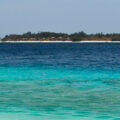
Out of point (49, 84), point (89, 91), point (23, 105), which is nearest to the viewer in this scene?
point (23, 105)

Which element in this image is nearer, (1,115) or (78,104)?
(1,115)

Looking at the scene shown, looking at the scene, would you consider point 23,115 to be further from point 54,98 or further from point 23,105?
point 54,98

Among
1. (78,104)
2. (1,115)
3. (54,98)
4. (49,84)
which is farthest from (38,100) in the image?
(49,84)

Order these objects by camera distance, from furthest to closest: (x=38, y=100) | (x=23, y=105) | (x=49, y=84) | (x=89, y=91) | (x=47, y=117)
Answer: (x=49, y=84), (x=89, y=91), (x=38, y=100), (x=23, y=105), (x=47, y=117)

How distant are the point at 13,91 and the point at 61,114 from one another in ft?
18.0

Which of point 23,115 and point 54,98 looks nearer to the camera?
point 23,115

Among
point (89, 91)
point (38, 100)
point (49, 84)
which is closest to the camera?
point (38, 100)

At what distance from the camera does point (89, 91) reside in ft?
65.3

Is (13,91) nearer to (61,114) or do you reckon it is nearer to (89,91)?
(89,91)

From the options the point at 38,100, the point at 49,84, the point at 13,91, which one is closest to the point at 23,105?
the point at 38,100

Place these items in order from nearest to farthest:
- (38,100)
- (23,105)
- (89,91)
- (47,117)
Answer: (47,117) < (23,105) < (38,100) < (89,91)

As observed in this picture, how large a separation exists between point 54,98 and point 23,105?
1937 millimetres

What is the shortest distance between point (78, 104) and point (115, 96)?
93.7 inches

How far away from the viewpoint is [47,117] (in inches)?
577
